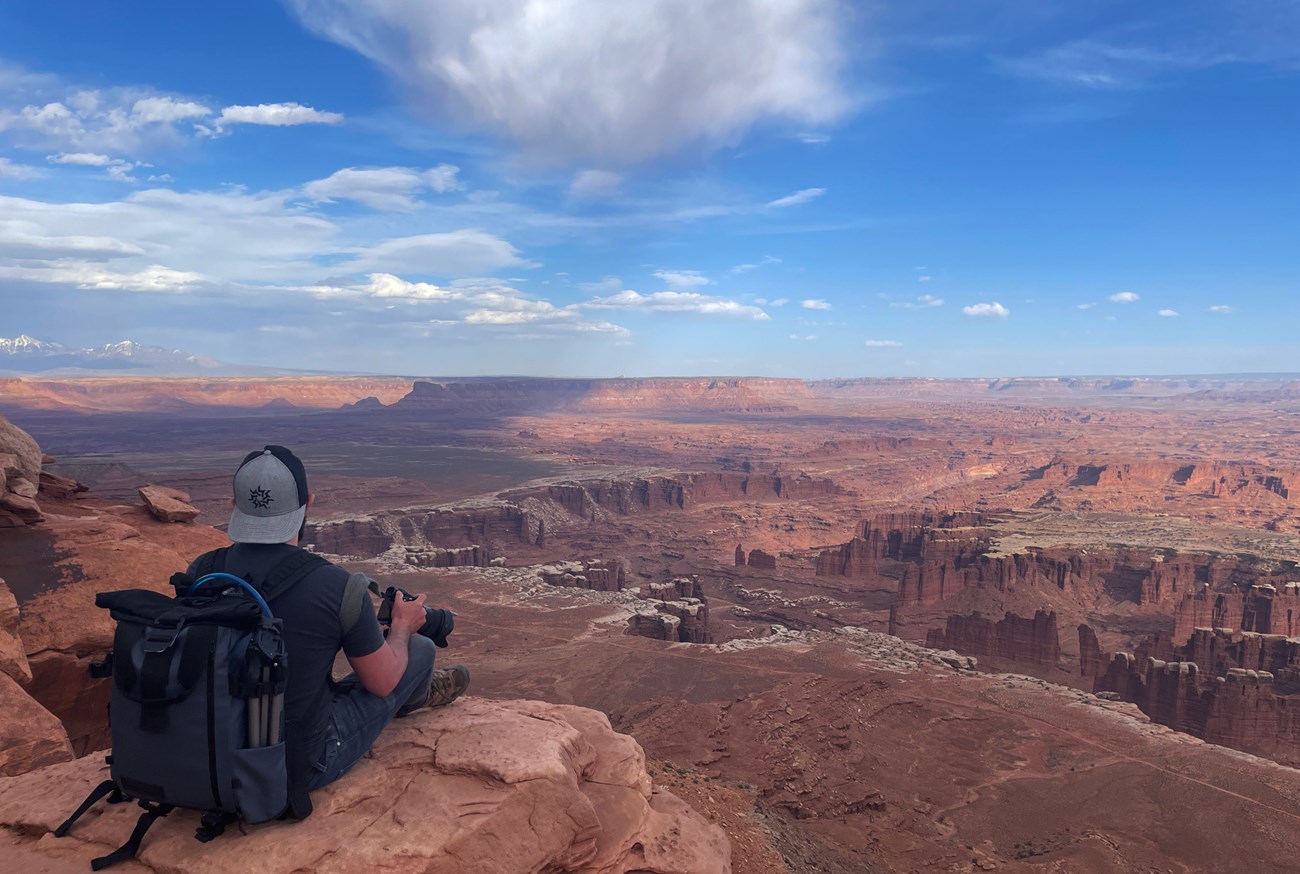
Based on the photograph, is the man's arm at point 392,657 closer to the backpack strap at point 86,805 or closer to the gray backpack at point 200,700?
the gray backpack at point 200,700

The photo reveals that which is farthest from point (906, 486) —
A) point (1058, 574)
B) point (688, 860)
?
point (688, 860)

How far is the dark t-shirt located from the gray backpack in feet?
0.33

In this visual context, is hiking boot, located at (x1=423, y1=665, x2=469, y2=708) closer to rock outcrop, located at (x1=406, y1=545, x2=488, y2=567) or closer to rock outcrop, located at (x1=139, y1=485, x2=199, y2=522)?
rock outcrop, located at (x1=139, y1=485, x2=199, y2=522)

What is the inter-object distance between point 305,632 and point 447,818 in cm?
116

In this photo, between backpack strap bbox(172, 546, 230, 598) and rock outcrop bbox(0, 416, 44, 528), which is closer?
backpack strap bbox(172, 546, 230, 598)

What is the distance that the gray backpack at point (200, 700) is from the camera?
9.60ft

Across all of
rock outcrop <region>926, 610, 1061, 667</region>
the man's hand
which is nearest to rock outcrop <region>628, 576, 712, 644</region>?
rock outcrop <region>926, 610, 1061, 667</region>

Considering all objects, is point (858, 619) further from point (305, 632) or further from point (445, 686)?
point (305, 632)

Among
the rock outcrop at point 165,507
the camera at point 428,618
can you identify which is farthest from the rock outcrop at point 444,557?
the camera at point 428,618

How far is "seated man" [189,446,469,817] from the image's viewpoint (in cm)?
335

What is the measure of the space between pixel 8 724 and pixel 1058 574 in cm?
3846

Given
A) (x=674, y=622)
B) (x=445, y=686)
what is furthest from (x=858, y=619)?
(x=445, y=686)

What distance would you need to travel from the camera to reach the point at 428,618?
4.15 metres

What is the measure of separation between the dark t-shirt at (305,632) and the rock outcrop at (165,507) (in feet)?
24.1
